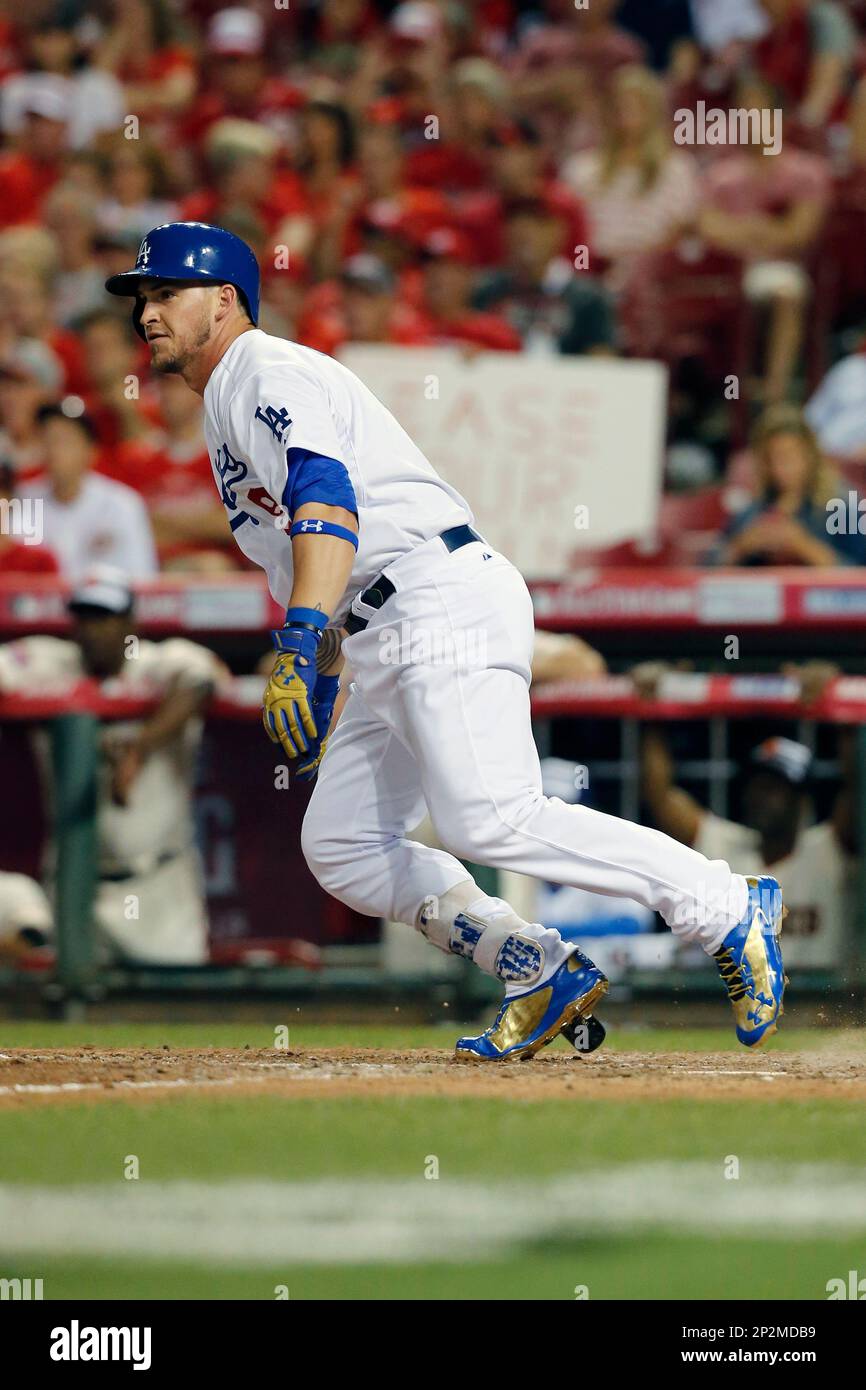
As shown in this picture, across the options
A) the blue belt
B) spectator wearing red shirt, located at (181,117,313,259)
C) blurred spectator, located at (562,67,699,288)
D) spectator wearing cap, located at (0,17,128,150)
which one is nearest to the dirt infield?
the blue belt

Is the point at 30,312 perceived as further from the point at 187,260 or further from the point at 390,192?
the point at 187,260

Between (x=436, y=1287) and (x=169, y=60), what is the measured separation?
29.2 feet

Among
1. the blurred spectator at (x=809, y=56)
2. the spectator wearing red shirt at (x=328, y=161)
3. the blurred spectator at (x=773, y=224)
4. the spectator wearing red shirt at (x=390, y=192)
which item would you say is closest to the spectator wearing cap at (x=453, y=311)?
the spectator wearing red shirt at (x=390, y=192)

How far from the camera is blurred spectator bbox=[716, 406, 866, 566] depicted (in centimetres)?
731

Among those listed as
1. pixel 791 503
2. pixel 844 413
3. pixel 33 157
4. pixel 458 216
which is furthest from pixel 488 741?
pixel 33 157

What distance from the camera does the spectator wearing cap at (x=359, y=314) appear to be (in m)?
8.32

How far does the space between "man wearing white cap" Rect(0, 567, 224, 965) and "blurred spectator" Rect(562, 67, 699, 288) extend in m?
3.20

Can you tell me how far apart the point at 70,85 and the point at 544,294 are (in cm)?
343

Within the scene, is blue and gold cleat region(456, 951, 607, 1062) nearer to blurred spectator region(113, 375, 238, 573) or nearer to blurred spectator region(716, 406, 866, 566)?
blurred spectator region(716, 406, 866, 566)

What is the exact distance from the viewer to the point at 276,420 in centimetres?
376

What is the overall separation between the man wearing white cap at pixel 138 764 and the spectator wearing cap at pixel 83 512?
71cm

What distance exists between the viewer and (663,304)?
8.73 m

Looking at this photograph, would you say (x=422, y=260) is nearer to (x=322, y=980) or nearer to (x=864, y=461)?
(x=864, y=461)
